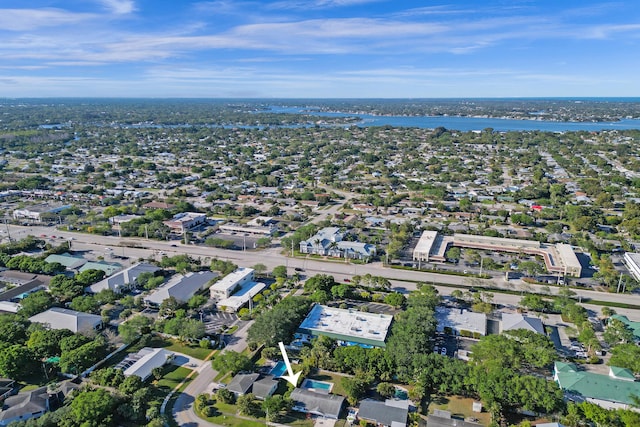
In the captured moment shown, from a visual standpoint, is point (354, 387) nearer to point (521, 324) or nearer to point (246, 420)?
point (246, 420)

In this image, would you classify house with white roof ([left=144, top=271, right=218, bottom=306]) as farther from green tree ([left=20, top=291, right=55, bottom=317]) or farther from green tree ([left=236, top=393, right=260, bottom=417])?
green tree ([left=236, top=393, right=260, bottom=417])

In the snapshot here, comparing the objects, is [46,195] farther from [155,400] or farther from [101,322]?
[155,400]

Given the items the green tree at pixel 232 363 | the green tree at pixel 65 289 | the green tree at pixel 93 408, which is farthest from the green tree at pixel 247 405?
the green tree at pixel 65 289

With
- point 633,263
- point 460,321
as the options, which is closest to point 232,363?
point 460,321

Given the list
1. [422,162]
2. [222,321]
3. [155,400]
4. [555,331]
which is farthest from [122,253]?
[422,162]

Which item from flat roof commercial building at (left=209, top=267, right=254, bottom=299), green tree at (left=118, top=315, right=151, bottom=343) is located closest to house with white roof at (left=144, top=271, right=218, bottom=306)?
flat roof commercial building at (left=209, top=267, right=254, bottom=299)

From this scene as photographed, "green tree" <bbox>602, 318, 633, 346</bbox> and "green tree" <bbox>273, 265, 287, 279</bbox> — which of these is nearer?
"green tree" <bbox>602, 318, 633, 346</bbox>

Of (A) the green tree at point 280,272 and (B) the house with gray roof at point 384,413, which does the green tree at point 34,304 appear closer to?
(A) the green tree at point 280,272
